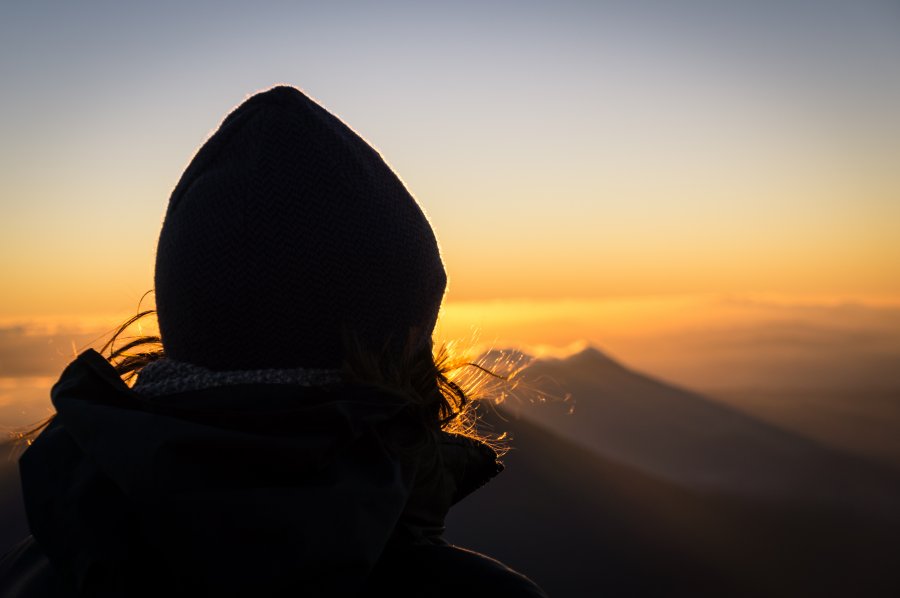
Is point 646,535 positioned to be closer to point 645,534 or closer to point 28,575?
point 645,534

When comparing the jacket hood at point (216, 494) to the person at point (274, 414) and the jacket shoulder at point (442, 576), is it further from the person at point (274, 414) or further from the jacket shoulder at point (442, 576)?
the jacket shoulder at point (442, 576)

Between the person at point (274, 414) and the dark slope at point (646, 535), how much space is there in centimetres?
852

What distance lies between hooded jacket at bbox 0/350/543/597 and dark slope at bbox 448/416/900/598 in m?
8.75

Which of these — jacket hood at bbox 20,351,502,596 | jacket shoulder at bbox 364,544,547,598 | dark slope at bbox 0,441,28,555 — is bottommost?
dark slope at bbox 0,441,28,555

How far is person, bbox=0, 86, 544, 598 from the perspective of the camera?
116 cm

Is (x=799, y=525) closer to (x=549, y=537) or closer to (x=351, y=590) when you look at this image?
A: (x=549, y=537)

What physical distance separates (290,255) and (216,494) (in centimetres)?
57

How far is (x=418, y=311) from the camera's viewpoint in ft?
5.54

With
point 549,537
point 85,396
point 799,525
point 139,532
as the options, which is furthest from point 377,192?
point 799,525

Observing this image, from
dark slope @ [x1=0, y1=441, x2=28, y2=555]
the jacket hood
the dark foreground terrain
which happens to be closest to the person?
the jacket hood

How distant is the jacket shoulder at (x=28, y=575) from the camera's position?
57.6 inches

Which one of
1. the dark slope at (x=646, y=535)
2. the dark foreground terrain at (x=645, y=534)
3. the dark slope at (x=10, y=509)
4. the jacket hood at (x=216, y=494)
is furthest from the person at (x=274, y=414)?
the dark slope at (x=646, y=535)

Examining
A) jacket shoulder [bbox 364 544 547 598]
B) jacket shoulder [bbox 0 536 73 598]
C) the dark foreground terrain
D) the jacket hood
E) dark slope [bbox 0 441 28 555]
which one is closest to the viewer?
the jacket hood

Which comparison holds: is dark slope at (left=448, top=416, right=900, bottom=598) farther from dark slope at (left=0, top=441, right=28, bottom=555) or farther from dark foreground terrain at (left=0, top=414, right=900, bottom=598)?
dark slope at (left=0, top=441, right=28, bottom=555)
